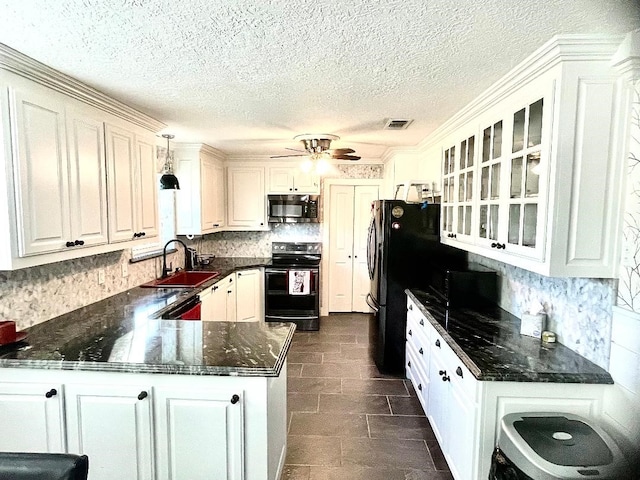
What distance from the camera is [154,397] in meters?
1.79

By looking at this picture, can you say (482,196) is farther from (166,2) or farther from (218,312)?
(218,312)

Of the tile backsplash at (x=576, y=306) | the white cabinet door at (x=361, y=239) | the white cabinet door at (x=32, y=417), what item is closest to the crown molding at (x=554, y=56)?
the tile backsplash at (x=576, y=306)

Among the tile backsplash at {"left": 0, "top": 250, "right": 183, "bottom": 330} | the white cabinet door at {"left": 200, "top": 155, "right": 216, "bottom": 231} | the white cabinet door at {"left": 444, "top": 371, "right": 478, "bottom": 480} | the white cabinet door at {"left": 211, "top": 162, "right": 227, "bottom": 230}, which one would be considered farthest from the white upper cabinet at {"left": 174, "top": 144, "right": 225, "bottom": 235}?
the white cabinet door at {"left": 444, "top": 371, "right": 478, "bottom": 480}

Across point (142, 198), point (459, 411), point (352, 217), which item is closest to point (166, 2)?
point (142, 198)

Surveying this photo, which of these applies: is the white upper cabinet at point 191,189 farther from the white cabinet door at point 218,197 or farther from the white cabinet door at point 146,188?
the white cabinet door at point 146,188

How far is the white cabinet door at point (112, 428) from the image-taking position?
1.79 metres

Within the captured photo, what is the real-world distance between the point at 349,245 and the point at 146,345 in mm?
4098

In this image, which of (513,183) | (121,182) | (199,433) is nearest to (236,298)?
(121,182)

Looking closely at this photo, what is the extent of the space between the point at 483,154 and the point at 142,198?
100 inches

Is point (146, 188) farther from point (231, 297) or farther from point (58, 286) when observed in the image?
point (231, 297)

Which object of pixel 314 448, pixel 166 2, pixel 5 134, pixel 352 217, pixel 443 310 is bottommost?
pixel 314 448

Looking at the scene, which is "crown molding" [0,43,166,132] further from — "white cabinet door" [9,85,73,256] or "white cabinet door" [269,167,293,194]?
"white cabinet door" [269,167,293,194]

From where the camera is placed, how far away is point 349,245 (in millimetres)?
5812

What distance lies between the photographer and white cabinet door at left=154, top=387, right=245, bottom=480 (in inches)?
69.3
